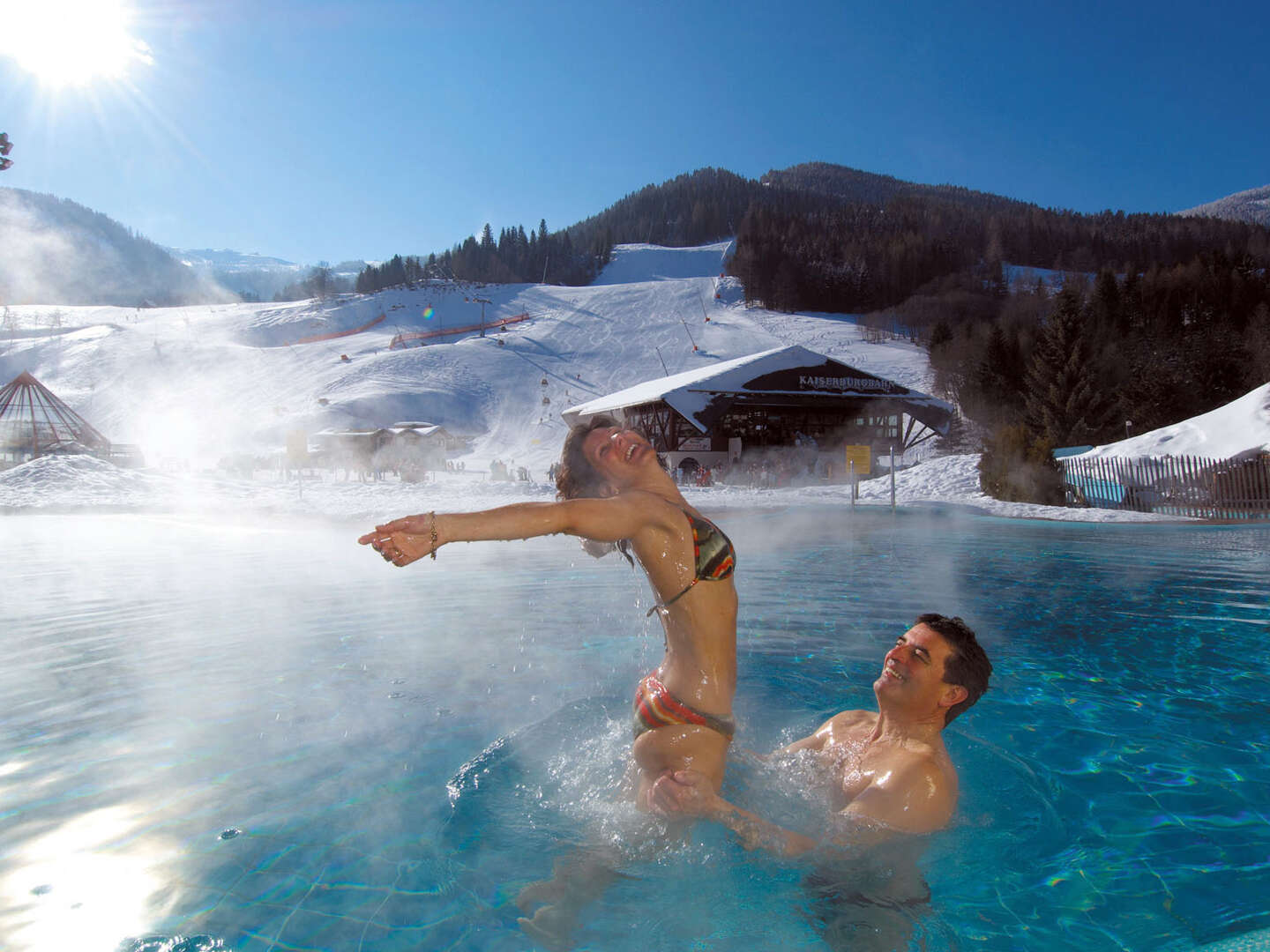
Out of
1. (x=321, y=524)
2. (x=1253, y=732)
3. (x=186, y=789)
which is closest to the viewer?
(x=186, y=789)

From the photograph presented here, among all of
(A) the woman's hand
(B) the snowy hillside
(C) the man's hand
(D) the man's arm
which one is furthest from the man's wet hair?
(B) the snowy hillside

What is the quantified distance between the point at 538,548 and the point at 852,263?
70453 mm

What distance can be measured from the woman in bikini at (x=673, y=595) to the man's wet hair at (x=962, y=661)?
2.44 feet

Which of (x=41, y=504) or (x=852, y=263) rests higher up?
(x=852, y=263)

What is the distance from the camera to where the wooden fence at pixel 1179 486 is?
539 inches

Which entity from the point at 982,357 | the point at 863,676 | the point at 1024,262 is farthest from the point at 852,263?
the point at 863,676

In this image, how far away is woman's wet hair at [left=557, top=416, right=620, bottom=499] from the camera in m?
2.54

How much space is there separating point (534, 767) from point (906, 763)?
5.29 feet

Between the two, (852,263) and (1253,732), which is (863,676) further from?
(852,263)

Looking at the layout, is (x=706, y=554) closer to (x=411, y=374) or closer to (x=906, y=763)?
(x=906, y=763)

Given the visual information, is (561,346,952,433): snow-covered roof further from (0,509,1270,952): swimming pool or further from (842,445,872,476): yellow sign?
(0,509,1270,952): swimming pool

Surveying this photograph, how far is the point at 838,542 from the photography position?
11.5 metres

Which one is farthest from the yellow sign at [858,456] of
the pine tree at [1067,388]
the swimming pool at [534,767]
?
the pine tree at [1067,388]

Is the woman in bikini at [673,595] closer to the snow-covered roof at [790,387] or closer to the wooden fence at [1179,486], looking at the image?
the wooden fence at [1179,486]
